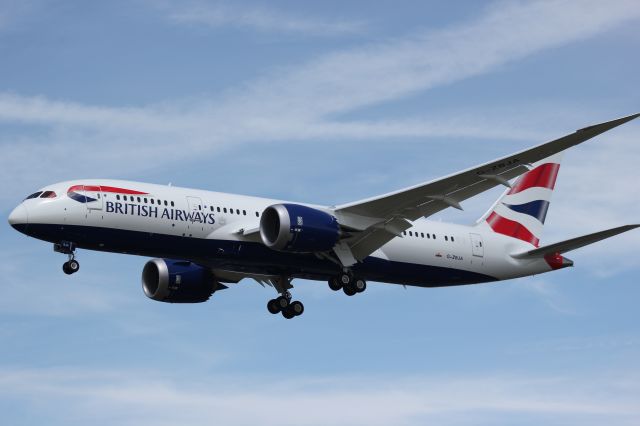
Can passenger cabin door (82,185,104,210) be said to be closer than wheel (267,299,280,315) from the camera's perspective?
Yes

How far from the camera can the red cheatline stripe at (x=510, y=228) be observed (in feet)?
163

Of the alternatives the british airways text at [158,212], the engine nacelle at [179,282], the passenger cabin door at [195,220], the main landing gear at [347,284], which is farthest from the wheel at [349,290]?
the engine nacelle at [179,282]

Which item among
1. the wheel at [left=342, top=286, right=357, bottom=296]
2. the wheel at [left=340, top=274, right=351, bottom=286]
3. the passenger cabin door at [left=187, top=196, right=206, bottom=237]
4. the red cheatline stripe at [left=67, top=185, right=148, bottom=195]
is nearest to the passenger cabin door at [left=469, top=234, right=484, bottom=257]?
the wheel at [left=342, top=286, right=357, bottom=296]

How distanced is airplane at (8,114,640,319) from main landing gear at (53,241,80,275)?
0.11ft

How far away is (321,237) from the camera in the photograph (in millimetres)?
41938

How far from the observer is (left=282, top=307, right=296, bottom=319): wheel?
46938 mm

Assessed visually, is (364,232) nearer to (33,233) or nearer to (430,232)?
(430,232)

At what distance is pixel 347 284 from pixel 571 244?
27.6 feet

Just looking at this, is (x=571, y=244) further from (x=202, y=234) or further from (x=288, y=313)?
(x=202, y=234)

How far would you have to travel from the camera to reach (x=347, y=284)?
44594 mm

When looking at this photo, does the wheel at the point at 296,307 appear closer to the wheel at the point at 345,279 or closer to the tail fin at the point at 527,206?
the wheel at the point at 345,279

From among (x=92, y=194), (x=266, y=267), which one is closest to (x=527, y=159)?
(x=266, y=267)

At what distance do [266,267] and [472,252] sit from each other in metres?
8.66

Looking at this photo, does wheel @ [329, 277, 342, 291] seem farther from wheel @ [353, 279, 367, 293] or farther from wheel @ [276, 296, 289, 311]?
wheel @ [276, 296, 289, 311]
